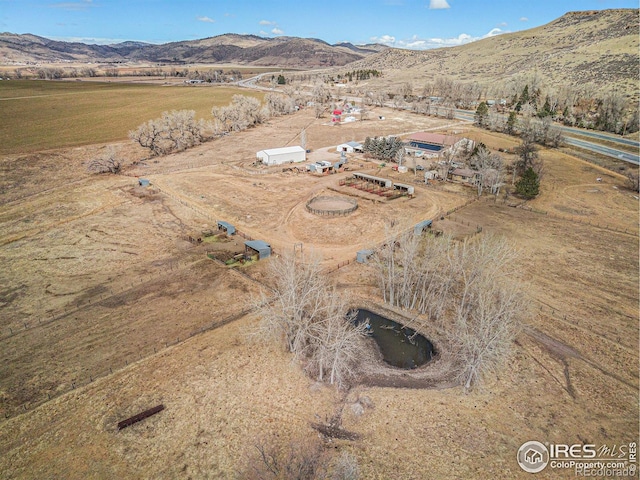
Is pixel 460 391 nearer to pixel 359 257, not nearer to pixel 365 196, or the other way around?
pixel 359 257

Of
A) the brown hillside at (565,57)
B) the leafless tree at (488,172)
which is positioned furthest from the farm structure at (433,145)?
the brown hillside at (565,57)

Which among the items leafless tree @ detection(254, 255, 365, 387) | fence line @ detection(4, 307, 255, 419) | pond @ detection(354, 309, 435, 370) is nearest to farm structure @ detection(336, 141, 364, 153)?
pond @ detection(354, 309, 435, 370)

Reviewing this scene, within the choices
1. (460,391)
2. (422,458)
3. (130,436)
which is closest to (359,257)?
(460,391)

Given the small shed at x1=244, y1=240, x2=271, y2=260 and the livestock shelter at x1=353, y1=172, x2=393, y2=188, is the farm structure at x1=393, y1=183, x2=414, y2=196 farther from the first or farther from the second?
the small shed at x1=244, y1=240, x2=271, y2=260

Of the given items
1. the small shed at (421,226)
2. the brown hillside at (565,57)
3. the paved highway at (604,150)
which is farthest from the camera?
the brown hillside at (565,57)

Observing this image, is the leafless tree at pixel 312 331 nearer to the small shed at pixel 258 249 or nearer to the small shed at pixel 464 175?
the small shed at pixel 258 249

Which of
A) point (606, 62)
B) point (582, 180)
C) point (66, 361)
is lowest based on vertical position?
point (66, 361)
